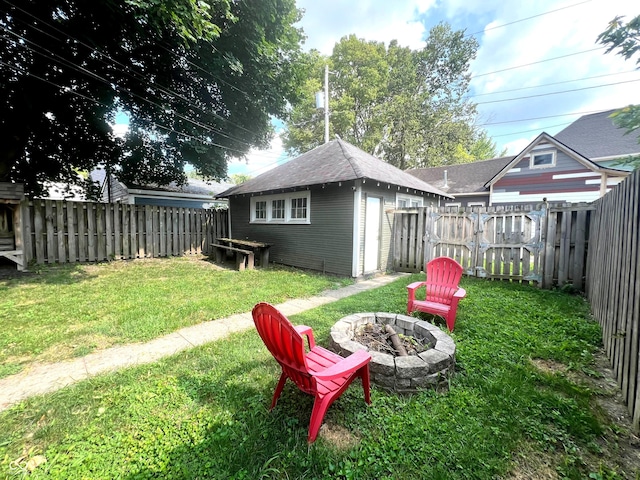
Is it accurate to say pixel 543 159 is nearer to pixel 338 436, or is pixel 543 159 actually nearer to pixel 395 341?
pixel 395 341

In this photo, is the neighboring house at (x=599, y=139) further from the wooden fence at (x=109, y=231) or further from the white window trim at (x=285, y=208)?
the wooden fence at (x=109, y=231)

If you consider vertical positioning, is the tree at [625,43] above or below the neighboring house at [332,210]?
above

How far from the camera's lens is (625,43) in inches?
179

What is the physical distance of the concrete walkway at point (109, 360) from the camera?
2.43 m

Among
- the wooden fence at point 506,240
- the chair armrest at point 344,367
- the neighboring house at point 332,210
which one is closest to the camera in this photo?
the chair armrest at point 344,367

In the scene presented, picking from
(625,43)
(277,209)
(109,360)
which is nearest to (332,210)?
(277,209)

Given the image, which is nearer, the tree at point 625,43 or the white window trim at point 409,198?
the tree at point 625,43

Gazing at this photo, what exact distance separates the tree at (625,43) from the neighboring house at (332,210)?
4.44 metres

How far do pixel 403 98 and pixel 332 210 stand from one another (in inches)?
808

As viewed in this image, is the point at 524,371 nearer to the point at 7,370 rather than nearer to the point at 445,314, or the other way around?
the point at 445,314

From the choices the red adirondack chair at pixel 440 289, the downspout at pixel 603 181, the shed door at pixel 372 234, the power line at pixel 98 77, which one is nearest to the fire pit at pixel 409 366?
the red adirondack chair at pixel 440 289

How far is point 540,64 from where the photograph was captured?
47.5 feet

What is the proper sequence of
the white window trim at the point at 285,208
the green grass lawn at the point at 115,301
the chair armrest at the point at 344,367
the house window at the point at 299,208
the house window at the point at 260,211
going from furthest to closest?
the house window at the point at 260,211 < the house window at the point at 299,208 < the white window trim at the point at 285,208 < the green grass lawn at the point at 115,301 < the chair armrest at the point at 344,367

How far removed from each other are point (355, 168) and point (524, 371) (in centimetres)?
585
